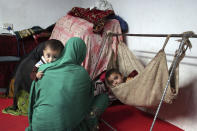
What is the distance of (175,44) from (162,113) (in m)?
0.75

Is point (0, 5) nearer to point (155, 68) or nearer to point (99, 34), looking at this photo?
point (99, 34)

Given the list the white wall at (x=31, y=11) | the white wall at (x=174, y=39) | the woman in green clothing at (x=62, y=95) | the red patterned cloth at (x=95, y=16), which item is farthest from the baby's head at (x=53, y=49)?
the white wall at (x=31, y=11)

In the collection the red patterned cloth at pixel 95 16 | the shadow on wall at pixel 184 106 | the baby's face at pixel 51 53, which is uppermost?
the red patterned cloth at pixel 95 16

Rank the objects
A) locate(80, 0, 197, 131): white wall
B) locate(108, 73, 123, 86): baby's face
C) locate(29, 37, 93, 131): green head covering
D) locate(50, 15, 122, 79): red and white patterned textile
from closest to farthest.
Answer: locate(29, 37, 93, 131): green head covering → locate(80, 0, 197, 131): white wall → locate(108, 73, 123, 86): baby's face → locate(50, 15, 122, 79): red and white patterned textile

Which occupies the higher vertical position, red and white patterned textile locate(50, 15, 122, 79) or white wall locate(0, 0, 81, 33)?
white wall locate(0, 0, 81, 33)

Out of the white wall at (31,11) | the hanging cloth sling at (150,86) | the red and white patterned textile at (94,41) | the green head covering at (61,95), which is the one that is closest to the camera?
the green head covering at (61,95)

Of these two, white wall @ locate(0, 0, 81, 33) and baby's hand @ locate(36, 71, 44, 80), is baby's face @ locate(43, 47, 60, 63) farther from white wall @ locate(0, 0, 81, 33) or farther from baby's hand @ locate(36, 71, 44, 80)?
white wall @ locate(0, 0, 81, 33)

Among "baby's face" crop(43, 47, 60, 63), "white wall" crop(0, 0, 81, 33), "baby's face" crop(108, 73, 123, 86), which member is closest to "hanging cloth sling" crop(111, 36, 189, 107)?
"baby's face" crop(108, 73, 123, 86)

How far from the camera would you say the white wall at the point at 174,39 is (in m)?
1.73

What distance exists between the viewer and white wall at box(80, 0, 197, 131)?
5.66ft

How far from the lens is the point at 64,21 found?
2.83 metres

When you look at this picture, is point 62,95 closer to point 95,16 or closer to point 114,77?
point 114,77

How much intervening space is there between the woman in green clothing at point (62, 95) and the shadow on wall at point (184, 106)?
1006 mm

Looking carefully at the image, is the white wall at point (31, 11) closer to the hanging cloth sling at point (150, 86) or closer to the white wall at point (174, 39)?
the white wall at point (174, 39)
